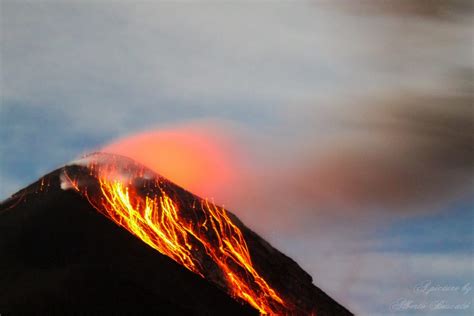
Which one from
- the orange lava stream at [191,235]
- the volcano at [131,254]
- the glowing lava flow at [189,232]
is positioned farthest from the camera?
the glowing lava flow at [189,232]

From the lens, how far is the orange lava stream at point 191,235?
67.5 m

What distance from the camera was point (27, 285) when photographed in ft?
171

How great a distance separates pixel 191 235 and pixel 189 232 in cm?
52

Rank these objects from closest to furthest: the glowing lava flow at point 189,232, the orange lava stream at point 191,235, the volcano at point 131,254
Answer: the volcano at point 131,254 → the orange lava stream at point 191,235 → the glowing lava flow at point 189,232

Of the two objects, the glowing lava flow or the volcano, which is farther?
the glowing lava flow

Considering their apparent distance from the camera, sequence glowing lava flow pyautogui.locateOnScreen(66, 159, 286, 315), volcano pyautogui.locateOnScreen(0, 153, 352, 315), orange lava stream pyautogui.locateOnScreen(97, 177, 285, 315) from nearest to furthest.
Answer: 1. volcano pyautogui.locateOnScreen(0, 153, 352, 315)
2. orange lava stream pyautogui.locateOnScreen(97, 177, 285, 315)
3. glowing lava flow pyautogui.locateOnScreen(66, 159, 286, 315)

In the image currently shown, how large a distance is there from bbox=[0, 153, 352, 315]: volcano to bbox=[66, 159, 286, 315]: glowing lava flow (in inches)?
5.8

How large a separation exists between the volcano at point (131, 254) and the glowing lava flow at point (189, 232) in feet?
0.48

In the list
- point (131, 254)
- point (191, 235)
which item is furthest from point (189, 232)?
point (131, 254)

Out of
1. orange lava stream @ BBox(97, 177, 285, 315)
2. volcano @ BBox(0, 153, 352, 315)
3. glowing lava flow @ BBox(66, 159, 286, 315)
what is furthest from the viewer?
glowing lava flow @ BBox(66, 159, 286, 315)

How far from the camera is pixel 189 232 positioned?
75625 mm

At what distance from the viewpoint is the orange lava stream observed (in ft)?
221

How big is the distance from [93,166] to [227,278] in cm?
1831

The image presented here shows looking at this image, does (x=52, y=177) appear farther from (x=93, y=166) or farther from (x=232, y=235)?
(x=232, y=235)
